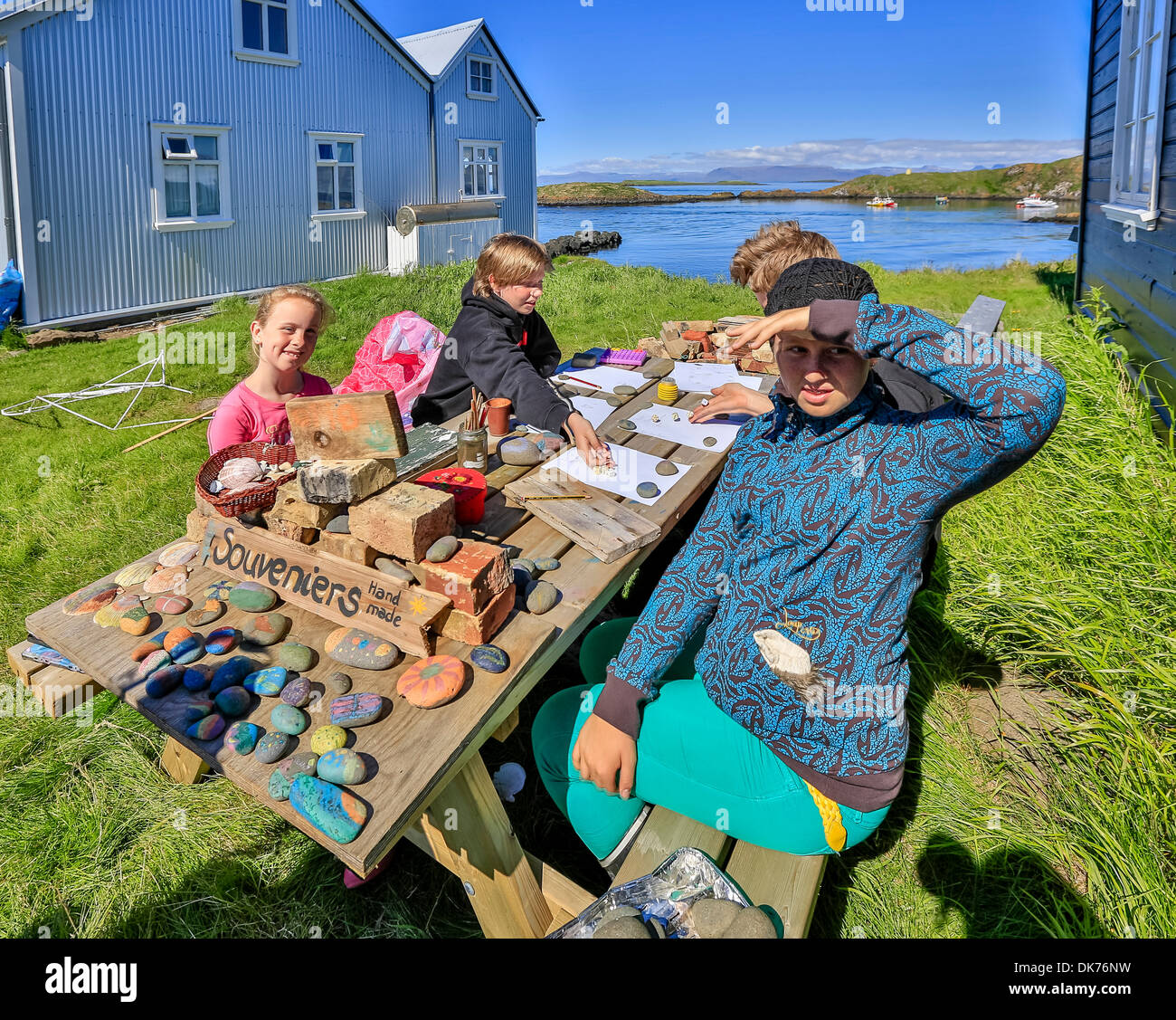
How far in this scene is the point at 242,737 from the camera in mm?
1623

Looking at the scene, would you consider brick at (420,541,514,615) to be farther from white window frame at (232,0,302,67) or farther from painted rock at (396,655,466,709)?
white window frame at (232,0,302,67)

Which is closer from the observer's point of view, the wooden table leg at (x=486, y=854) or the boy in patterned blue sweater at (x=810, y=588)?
the boy in patterned blue sweater at (x=810, y=588)

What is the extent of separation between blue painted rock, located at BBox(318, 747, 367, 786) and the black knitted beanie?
1.29m

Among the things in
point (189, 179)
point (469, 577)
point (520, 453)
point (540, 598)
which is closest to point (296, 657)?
point (469, 577)

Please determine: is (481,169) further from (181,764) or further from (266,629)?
(266,629)

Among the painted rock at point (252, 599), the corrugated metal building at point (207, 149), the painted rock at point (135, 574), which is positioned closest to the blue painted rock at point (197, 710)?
the painted rock at point (252, 599)

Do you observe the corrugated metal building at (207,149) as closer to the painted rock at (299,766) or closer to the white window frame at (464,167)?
the white window frame at (464,167)

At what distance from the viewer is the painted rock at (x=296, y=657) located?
71.3 inches

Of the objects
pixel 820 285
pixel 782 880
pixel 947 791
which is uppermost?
pixel 820 285

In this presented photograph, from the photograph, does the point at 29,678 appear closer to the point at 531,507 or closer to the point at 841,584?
the point at 531,507

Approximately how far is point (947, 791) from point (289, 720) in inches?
82.7

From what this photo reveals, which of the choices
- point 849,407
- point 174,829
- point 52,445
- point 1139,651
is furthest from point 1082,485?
point 52,445

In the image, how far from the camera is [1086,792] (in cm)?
241

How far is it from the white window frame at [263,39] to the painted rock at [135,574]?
13.6m
